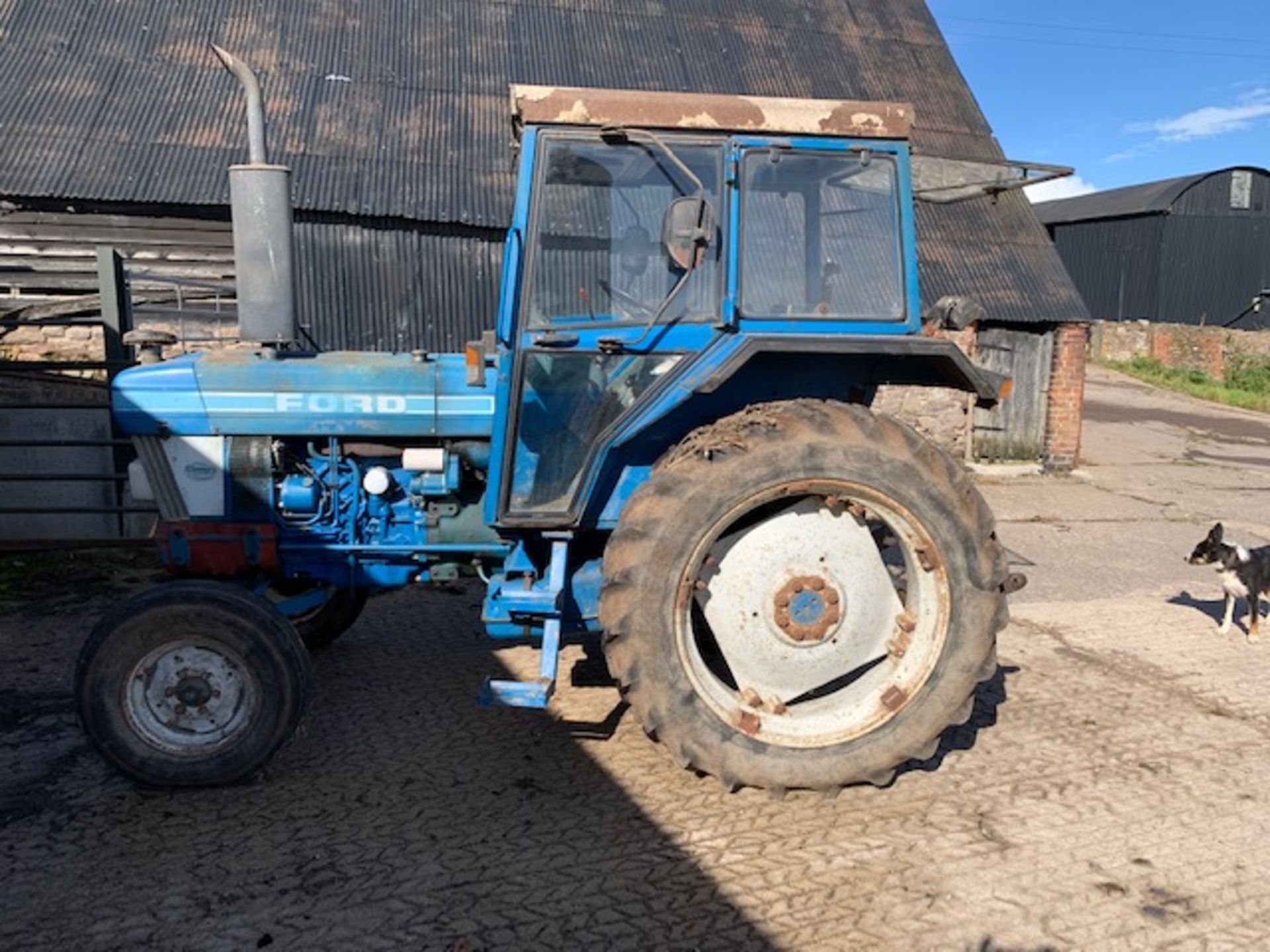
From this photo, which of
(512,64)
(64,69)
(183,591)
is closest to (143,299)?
(64,69)

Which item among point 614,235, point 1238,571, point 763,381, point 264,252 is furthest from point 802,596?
point 1238,571

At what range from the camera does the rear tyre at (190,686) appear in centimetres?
345

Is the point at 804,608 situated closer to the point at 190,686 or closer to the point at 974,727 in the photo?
the point at 974,727

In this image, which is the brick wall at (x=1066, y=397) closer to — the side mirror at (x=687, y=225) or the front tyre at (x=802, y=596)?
the front tyre at (x=802, y=596)

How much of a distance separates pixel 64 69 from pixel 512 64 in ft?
16.3

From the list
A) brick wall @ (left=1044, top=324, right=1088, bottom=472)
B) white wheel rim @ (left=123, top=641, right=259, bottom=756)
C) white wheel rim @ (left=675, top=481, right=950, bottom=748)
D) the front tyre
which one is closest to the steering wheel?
the front tyre

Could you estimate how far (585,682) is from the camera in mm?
4570

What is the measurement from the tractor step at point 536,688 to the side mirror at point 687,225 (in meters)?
1.42

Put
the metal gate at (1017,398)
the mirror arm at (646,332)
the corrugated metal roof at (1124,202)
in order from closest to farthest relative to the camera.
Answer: the mirror arm at (646,332)
the metal gate at (1017,398)
the corrugated metal roof at (1124,202)

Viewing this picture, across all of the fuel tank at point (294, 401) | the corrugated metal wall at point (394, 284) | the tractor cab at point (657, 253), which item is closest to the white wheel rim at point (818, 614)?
the tractor cab at point (657, 253)

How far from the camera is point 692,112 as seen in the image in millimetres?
3533

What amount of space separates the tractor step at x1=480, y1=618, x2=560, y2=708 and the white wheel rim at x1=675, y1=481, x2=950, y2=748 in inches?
19.8

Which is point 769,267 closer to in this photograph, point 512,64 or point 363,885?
point 363,885

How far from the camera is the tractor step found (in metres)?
3.41
